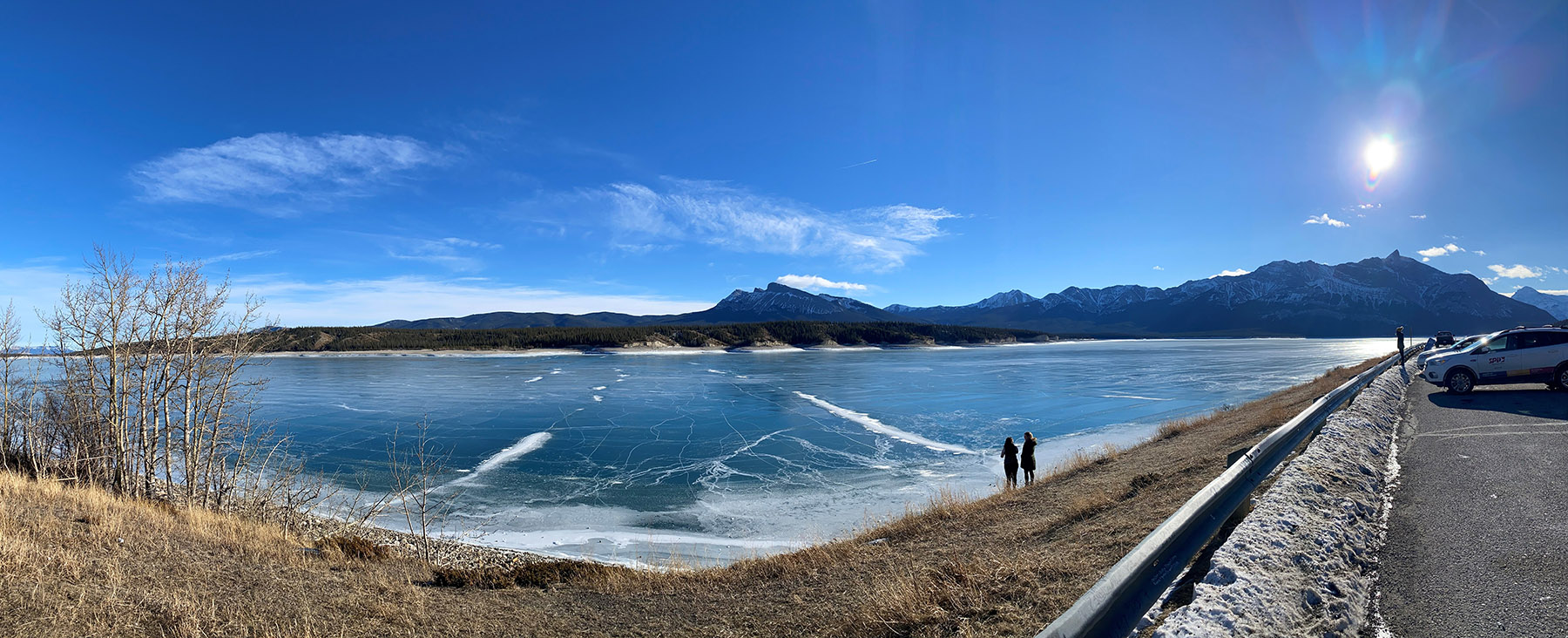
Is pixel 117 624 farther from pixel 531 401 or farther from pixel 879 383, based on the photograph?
pixel 879 383

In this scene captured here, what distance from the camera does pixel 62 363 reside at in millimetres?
13789

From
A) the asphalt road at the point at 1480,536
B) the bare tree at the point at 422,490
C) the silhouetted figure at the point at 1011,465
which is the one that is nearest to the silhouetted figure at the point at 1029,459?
the silhouetted figure at the point at 1011,465

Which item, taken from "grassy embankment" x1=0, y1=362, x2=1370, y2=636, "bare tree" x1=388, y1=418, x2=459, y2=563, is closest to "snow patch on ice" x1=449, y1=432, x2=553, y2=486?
"bare tree" x1=388, y1=418, x2=459, y2=563

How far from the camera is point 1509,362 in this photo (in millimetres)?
12758

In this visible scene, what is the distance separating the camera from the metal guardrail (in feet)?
8.27

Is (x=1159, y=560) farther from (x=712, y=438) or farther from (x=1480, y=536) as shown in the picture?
(x=712, y=438)

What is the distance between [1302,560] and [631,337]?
107m

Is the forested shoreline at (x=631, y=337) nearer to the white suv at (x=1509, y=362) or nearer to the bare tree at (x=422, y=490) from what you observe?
the bare tree at (x=422, y=490)

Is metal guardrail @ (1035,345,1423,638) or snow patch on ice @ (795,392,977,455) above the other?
metal guardrail @ (1035,345,1423,638)

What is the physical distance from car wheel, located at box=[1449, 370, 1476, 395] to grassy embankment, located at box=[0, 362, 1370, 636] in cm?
962

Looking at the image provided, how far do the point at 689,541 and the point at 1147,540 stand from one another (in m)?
9.88

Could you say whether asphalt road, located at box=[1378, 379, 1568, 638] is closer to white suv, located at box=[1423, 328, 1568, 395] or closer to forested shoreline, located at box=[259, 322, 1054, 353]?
white suv, located at box=[1423, 328, 1568, 395]

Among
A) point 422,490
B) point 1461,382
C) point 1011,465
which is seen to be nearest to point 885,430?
point 1011,465

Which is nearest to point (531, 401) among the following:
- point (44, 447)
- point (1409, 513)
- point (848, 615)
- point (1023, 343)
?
point (44, 447)
